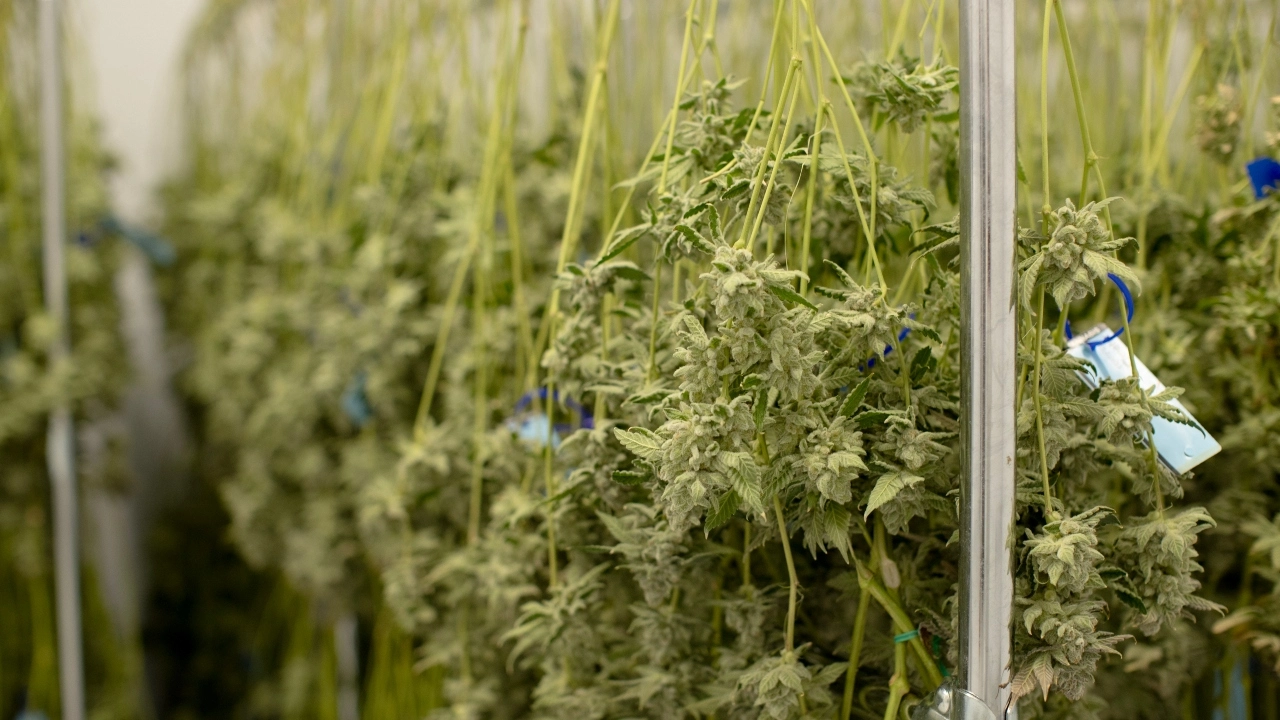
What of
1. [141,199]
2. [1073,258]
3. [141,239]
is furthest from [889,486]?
[141,199]

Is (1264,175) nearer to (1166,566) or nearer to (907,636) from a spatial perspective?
(1166,566)

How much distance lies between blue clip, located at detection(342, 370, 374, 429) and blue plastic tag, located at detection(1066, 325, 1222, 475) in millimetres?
747

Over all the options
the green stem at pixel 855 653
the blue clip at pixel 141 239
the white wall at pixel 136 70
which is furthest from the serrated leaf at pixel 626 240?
the white wall at pixel 136 70

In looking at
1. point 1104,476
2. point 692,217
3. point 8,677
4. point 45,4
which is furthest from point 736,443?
point 8,677

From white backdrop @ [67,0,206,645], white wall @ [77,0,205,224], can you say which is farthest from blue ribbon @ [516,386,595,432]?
white wall @ [77,0,205,224]

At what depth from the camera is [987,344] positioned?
462mm

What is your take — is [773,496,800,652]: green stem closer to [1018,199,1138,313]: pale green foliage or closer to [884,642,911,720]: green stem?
[884,642,911,720]: green stem

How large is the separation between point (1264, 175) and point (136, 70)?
2.00 metres

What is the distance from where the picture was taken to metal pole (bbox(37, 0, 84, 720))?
129 centimetres

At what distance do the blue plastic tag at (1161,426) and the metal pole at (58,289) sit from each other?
1267mm

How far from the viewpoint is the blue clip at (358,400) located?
3.48 ft

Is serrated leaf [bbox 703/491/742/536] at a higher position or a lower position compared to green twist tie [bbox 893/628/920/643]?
higher

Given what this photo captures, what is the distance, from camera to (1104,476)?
0.67 m

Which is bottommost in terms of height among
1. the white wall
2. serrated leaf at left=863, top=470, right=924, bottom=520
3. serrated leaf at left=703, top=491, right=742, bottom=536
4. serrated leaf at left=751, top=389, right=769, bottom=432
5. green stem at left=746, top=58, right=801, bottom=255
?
serrated leaf at left=703, top=491, right=742, bottom=536
